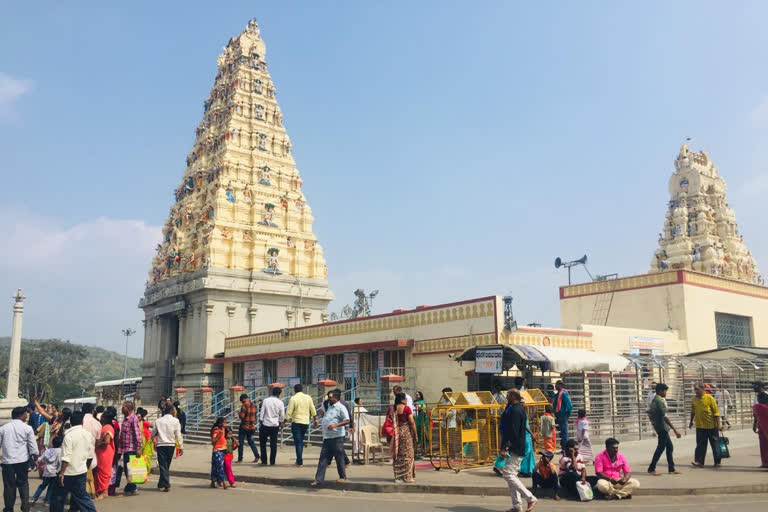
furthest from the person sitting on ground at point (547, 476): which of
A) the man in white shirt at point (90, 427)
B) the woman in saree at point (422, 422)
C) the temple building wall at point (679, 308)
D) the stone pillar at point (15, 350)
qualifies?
the stone pillar at point (15, 350)

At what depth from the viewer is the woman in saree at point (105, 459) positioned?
10969mm

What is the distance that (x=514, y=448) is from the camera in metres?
9.18

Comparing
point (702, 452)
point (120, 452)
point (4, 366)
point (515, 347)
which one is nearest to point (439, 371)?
point (515, 347)

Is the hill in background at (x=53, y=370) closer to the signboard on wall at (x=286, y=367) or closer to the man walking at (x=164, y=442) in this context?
the signboard on wall at (x=286, y=367)

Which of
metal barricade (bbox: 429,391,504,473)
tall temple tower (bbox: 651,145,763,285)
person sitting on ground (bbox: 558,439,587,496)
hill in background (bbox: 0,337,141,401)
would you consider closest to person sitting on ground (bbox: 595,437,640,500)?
person sitting on ground (bbox: 558,439,587,496)

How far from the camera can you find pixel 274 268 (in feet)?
124

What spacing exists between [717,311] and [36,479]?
98.4ft

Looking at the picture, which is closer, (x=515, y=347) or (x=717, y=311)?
(x=515, y=347)

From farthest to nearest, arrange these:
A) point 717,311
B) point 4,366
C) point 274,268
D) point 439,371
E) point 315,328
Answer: point 4,366 → point 274,268 → point 717,311 → point 315,328 → point 439,371

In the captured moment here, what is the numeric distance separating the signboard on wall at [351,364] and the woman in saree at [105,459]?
1446 cm

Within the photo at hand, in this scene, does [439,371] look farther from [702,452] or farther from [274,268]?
[274,268]

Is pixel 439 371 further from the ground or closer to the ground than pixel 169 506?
further from the ground

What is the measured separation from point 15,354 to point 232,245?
42.4ft

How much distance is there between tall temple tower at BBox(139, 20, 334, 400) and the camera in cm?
3569
